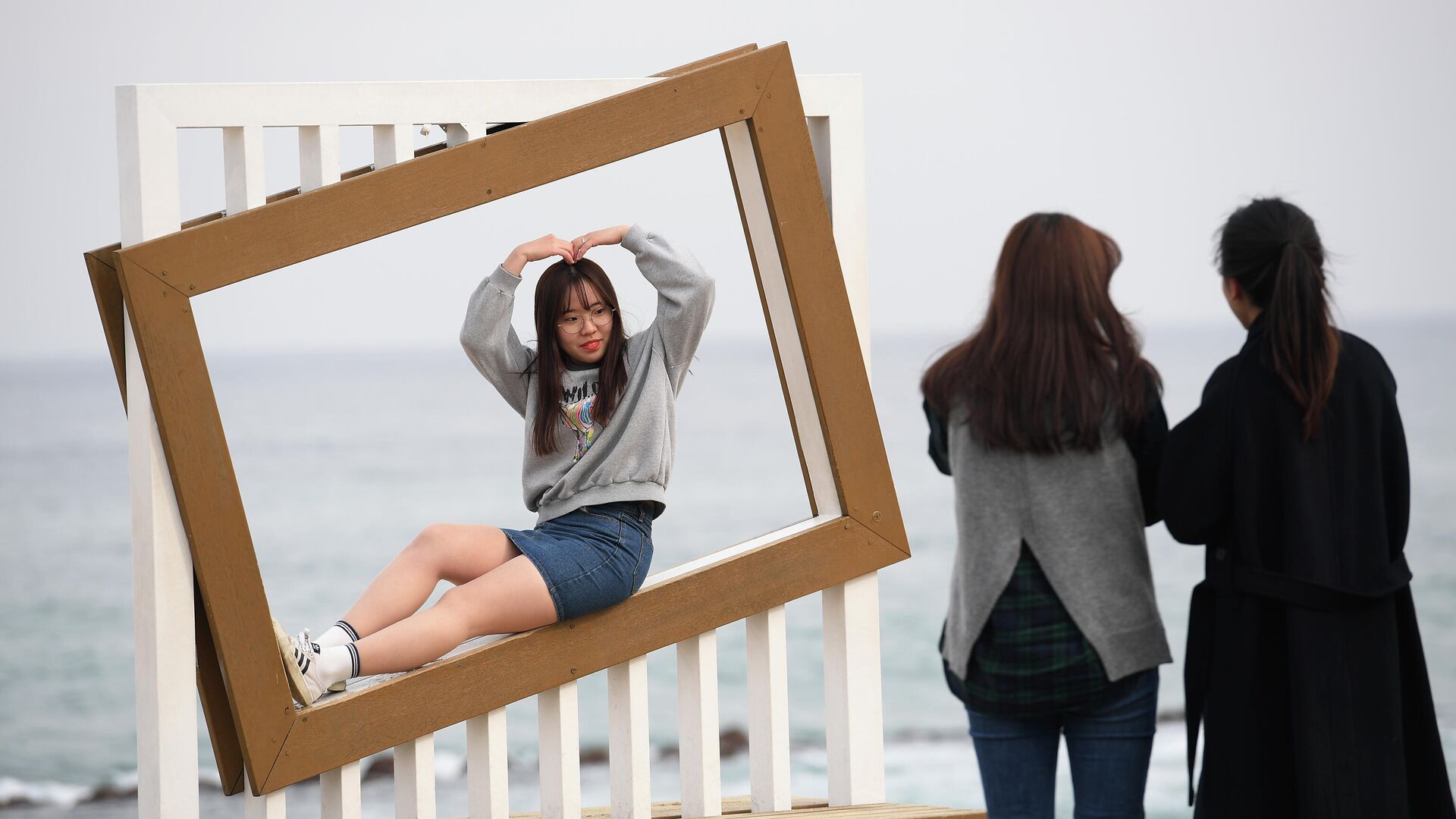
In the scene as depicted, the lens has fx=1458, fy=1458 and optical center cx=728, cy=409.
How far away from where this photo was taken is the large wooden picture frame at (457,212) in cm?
201

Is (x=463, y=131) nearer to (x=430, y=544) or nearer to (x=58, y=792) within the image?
(x=430, y=544)

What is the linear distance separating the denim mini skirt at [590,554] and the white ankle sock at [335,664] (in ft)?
0.99

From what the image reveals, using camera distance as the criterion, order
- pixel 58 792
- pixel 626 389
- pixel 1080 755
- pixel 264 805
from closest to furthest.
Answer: pixel 264 805 → pixel 626 389 → pixel 1080 755 → pixel 58 792

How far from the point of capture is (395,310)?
11.3 meters

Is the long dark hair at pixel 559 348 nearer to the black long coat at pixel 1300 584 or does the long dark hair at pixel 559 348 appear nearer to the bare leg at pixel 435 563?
the bare leg at pixel 435 563

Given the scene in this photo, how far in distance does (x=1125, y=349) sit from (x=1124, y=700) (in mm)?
588

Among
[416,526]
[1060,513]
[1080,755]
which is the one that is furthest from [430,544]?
[416,526]

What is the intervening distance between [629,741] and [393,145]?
0.99m

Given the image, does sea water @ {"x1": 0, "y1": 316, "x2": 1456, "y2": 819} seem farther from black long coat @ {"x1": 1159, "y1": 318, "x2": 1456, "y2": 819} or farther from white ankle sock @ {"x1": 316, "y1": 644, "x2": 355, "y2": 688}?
white ankle sock @ {"x1": 316, "y1": 644, "x2": 355, "y2": 688}

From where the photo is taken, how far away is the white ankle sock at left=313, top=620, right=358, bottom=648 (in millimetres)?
2148

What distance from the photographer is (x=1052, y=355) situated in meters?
2.42

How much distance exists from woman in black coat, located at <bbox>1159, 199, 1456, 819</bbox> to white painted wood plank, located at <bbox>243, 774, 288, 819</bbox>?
1477mm

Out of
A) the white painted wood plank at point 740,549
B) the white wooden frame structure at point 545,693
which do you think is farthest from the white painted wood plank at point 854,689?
the white painted wood plank at point 740,549

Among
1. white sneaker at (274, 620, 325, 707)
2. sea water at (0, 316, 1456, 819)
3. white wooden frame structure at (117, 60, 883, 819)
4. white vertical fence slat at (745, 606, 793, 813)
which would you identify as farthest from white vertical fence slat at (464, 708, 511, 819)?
sea water at (0, 316, 1456, 819)
